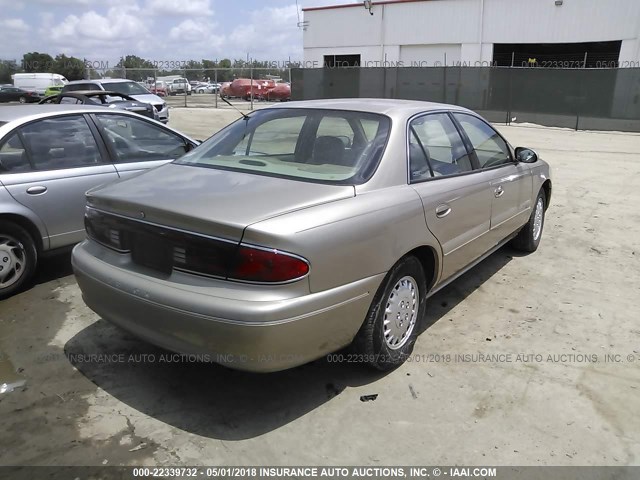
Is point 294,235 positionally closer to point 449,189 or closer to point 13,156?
point 449,189

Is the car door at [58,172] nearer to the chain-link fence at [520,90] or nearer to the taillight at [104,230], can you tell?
the taillight at [104,230]

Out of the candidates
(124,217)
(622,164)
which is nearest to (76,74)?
(622,164)

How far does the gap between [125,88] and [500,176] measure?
1527cm

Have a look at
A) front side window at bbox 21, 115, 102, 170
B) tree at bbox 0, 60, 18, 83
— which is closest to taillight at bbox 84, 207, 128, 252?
front side window at bbox 21, 115, 102, 170

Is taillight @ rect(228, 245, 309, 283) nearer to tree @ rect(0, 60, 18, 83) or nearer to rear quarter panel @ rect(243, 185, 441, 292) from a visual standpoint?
rear quarter panel @ rect(243, 185, 441, 292)

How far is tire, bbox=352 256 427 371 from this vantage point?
3.19 metres

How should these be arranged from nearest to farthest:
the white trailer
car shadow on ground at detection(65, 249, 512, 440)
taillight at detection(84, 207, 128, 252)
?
car shadow on ground at detection(65, 249, 512, 440) < taillight at detection(84, 207, 128, 252) < the white trailer

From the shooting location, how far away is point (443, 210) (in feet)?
12.1

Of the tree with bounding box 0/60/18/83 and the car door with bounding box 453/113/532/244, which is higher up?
the tree with bounding box 0/60/18/83

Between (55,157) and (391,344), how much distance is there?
11.2 feet

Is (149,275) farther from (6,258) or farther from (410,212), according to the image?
(6,258)

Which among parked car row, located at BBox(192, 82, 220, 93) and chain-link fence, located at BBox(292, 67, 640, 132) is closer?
chain-link fence, located at BBox(292, 67, 640, 132)

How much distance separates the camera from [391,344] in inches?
135

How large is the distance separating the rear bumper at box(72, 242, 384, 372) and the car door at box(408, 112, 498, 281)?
0.82 meters
